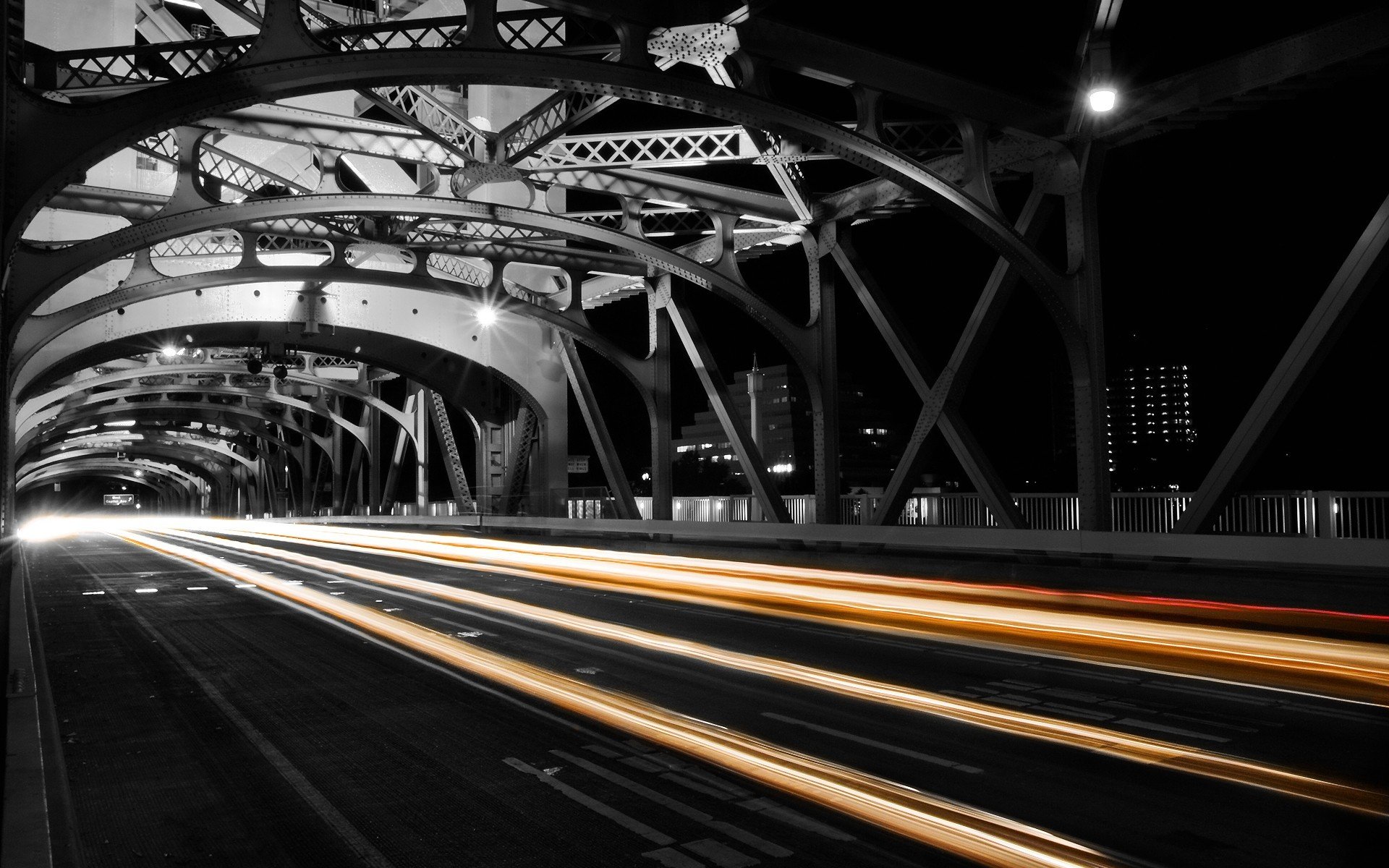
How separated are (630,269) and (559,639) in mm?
20295

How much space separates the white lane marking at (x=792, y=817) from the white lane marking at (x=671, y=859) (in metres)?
0.66

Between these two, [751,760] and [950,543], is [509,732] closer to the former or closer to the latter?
[751,760]

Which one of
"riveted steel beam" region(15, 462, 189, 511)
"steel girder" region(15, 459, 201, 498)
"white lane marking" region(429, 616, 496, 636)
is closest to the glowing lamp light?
Answer: "white lane marking" region(429, 616, 496, 636)

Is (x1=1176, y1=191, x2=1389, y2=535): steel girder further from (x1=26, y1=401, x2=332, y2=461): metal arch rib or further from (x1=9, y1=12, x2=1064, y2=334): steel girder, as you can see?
(x1=26, y1=401, x2=332, y2=461): metal arch rib

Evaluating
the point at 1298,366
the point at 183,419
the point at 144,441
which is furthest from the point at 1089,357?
the point at 144,441

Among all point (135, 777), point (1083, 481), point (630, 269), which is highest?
point (630, 269)

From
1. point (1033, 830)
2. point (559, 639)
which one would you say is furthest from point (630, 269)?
point (1033, 830)

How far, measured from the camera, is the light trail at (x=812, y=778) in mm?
5016

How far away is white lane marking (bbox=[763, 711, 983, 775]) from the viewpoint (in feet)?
21.3

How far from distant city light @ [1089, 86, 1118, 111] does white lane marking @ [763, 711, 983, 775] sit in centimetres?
1157

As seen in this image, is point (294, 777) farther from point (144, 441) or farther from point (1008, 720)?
point (144, 441)

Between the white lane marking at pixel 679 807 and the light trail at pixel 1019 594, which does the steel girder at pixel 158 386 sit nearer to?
the light trail at pixel 1019 594

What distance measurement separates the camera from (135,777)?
6758 millimetres

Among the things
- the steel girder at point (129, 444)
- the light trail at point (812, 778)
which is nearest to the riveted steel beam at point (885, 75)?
the light trail at point (812, 778)
